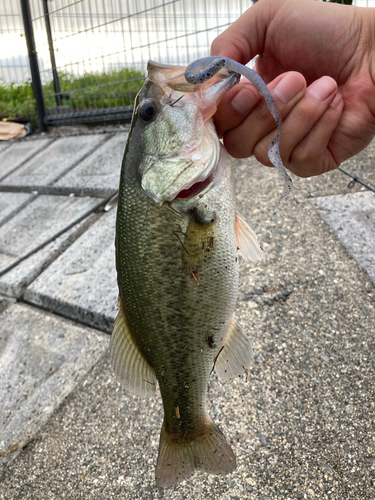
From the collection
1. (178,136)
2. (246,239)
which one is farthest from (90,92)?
(246,239)

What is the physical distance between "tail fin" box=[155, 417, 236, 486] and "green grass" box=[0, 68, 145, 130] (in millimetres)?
5039

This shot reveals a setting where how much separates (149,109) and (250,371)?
1472 millimetres

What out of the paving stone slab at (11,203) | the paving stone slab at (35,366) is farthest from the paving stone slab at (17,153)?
the paving stone slab at (35,366)

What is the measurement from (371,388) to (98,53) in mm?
5467

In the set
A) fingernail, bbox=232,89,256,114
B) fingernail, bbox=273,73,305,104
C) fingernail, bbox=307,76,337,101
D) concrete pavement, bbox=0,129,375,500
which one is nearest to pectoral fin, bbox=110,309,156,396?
concrete pavement, bbox=0,129,375,500

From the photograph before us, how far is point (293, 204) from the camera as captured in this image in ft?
10.6

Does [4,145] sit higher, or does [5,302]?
[4,145]

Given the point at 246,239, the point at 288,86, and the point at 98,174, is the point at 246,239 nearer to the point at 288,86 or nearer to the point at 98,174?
the point at 288,86

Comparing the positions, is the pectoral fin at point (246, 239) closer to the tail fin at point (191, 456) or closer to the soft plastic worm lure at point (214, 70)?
the soft plastic worm lure at point (214, 70)

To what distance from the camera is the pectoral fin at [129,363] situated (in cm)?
139

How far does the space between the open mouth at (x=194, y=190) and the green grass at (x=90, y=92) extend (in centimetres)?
466

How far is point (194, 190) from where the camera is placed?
1.33m

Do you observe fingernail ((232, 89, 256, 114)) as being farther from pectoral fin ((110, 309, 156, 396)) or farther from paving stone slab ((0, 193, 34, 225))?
paving stone slab ((0, 193, 34, 225))

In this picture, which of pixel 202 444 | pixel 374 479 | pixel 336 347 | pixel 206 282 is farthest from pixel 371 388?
pixel 206 282
